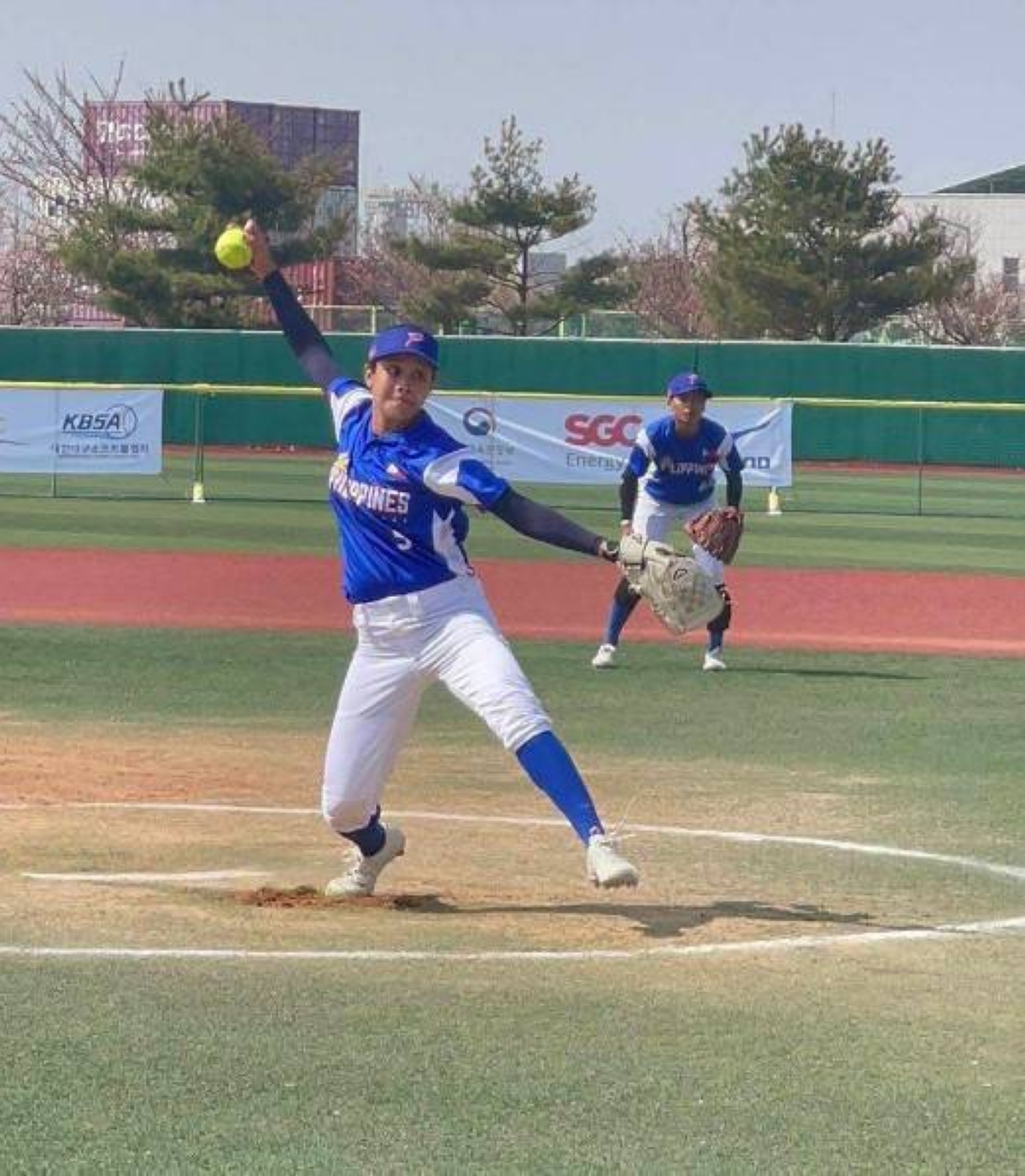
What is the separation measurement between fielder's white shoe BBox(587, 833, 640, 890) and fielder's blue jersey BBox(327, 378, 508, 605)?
1.02m

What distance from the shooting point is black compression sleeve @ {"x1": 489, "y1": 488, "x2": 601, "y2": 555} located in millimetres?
6879

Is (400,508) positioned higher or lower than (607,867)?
higher

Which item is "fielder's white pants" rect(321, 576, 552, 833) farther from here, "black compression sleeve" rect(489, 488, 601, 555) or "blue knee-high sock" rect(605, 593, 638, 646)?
"blue knee-high sock" rect(605, 593, 638, 646)

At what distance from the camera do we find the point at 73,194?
255 feet

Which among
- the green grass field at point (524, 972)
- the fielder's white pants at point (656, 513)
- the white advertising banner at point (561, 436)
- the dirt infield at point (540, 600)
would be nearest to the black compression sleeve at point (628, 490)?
the fielder's white pants at point (656, 513)

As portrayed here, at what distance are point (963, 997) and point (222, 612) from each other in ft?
40.6

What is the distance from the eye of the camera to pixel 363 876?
7645 millimetres

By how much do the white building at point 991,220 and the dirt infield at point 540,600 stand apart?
61.6 m

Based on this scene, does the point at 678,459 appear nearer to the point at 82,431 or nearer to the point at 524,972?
the point at 524,972

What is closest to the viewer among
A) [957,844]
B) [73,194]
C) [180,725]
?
[957,844]

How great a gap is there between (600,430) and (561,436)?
531 millimetres

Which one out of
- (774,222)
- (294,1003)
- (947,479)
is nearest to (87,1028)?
(294,1003)

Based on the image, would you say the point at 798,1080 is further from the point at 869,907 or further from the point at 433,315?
the point at 433,315

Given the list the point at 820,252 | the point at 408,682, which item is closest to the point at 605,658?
the point at 408,682
